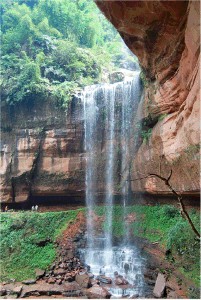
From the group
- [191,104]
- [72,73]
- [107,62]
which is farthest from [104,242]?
[107,62]

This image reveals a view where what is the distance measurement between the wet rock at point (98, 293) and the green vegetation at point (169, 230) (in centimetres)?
258

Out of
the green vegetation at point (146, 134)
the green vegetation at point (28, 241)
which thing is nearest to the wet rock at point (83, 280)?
the green vegetation at point (28, 241)

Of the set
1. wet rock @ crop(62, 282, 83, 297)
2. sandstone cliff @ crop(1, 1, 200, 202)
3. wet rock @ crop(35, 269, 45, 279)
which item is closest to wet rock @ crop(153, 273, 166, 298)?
wet rock @ crop(62, 282, 83, 297)

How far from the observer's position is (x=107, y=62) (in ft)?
69.8

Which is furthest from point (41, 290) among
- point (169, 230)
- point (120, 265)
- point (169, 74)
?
point (169, 74)

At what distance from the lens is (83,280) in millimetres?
9508

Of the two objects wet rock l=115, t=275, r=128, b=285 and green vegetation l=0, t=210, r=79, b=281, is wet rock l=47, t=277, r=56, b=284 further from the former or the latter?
wet rock l=115, t=275, r=128, b=285

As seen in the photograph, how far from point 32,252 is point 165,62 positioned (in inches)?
383

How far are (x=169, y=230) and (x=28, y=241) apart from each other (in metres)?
6.31

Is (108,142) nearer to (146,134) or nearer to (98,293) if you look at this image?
(146,134)

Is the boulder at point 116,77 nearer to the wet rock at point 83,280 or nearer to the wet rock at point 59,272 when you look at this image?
the wet rock at point 59,272

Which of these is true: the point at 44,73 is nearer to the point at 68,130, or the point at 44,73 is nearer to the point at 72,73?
the point at 72,73

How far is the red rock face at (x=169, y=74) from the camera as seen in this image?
7.60m

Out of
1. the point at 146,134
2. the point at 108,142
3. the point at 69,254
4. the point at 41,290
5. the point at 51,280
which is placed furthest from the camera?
the point at 108,142
